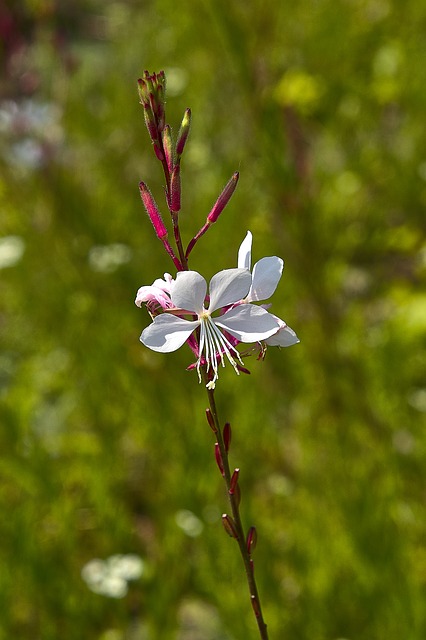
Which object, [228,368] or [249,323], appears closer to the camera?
[249,323]

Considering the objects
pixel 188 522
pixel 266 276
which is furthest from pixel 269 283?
pixel 188 522

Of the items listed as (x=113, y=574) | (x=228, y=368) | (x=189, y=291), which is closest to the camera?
(x=189, y=291)

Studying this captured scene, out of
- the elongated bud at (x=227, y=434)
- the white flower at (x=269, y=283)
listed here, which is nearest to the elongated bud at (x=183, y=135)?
the white flower at (x=269, y=283)

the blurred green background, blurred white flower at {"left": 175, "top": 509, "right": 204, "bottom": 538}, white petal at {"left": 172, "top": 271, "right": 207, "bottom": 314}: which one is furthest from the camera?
blurred white flower at {"left": 175, "top": 509, "right": 204, "bottom": 538}

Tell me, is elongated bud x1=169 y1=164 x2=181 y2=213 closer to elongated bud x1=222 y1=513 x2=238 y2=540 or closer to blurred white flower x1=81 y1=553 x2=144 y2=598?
elongated bud x1=222 y1=513 x2=238 y2=540

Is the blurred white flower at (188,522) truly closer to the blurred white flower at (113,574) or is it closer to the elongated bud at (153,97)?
the blurred white flower at (113,574)

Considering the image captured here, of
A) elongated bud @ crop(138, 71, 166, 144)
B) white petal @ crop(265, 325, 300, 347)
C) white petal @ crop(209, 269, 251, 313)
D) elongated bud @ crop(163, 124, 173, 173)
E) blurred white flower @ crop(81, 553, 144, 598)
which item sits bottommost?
white petal @ crop(265, 325, 300, 347)

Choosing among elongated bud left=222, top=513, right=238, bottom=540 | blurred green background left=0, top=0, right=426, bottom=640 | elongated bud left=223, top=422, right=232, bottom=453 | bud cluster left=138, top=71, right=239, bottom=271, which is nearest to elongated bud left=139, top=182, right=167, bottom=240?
bud cluster left=138, top=71, right=239, bottom=271

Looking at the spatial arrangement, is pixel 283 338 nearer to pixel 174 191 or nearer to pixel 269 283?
pixel 269 283
